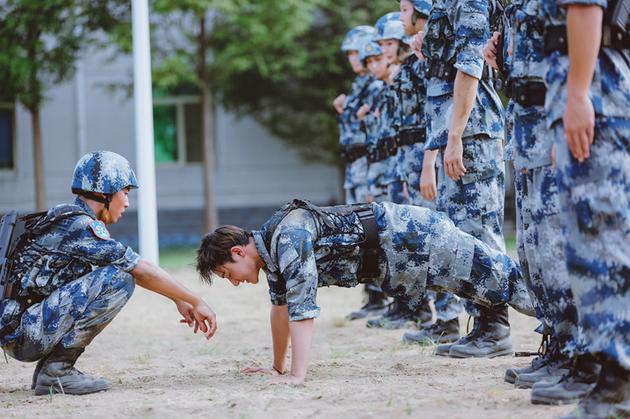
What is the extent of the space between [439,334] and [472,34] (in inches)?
77.2

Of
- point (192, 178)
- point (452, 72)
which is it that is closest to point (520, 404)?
point (452, 72)

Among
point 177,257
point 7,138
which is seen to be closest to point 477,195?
point 177,257

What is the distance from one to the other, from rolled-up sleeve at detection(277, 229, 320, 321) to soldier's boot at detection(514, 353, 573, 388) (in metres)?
0.99

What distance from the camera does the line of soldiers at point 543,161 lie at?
341cm

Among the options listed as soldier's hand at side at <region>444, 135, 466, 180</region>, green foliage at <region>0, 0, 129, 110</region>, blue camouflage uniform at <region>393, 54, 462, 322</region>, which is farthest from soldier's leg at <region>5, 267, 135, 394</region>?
green foliage at <region>0, 0, 129, 110</region>

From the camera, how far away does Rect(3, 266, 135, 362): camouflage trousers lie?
4.69m

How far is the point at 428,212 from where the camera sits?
5.06 metres

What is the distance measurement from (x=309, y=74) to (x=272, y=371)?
570 inches

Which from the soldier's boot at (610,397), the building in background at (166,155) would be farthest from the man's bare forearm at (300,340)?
the building in background at (166,155)

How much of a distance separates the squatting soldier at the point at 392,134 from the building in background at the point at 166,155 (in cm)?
1200

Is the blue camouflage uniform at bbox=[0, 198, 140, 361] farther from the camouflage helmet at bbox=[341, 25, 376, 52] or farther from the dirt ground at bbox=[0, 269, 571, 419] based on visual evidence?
the camouflage helmet at bbox=[341, 25, 376, 52]

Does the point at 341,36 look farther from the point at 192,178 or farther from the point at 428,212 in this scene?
the point at 428,212

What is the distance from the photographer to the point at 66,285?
4.77 m

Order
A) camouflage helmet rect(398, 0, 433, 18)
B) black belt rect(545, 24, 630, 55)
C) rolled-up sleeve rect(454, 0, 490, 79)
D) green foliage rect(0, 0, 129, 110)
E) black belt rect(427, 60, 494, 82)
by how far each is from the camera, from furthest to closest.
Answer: green foliage rect(0, 0, 129, 110) → camouflage helmet rect(398, 0, 433, 18) → black belt rect(427, 60, 494, 82) → rolled-up sleeve rect(454, 0, 490, 79) → black belt rect(545, 24, 630, 55)
